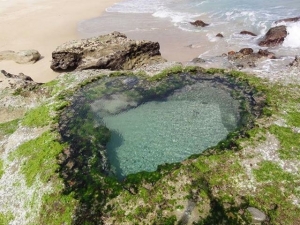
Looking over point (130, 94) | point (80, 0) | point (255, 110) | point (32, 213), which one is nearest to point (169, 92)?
point (130, 94)

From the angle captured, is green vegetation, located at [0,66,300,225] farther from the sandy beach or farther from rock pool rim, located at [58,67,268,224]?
the sandy beach

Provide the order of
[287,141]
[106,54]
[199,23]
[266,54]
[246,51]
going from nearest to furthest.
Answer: [287,141] → [106,54] → [266,54] → [246,51] → [199,23]

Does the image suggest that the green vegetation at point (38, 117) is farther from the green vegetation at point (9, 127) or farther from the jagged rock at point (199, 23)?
the jagged rock at point (199, 23)

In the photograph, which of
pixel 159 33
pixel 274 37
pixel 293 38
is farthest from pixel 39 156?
pixel 293 38

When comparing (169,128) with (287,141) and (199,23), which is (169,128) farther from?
(199,23)

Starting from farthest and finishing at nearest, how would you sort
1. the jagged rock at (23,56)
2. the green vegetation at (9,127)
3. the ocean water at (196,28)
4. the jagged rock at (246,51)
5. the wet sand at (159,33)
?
the ocean water at (196,28) < the wet sand at (159,33) < the jagged rock at (23,56) < the jagged rock at (246,51) < the green vegetation at (9,127)

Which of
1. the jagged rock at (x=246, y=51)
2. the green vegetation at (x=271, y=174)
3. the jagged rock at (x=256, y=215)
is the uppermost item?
the green vegetation at (x=271, y=174)

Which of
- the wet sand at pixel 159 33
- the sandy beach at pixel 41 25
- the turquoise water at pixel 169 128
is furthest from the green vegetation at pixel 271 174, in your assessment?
the sandy beach at pixel 41 25
